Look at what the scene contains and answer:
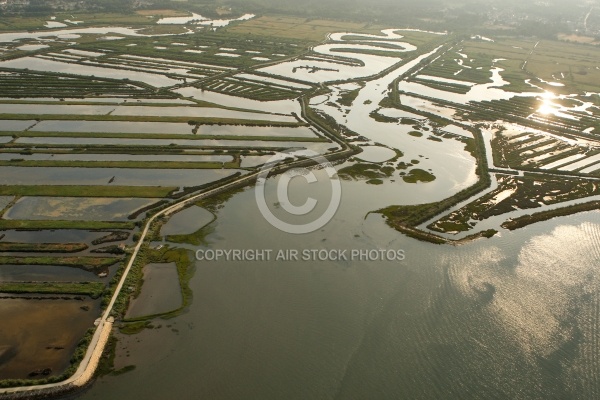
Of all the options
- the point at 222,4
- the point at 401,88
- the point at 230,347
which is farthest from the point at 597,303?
the point at 222,4

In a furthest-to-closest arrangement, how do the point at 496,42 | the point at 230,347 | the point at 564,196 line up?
the point at 496,42 < the point at 564,196 < the point at 230,347

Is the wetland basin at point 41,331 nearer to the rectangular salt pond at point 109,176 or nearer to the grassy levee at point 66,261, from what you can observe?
the grassy levee at point 66,261

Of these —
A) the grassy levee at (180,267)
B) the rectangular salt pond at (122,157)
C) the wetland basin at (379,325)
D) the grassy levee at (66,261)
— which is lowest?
the rectangular salt pond at (122,157)

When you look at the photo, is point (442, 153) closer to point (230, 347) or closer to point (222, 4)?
point (230, 347)

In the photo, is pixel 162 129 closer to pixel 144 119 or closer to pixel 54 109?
pixel 144 119

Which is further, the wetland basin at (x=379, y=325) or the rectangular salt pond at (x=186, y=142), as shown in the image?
Result: the rectangular salt pond at (x=186, y=142)

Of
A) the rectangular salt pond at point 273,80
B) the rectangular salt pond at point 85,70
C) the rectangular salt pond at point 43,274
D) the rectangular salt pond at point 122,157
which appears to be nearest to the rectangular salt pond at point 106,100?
the rectangular salt pond at point 85,70

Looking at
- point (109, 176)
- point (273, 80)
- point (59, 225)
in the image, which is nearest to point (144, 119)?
point (109, 176)
